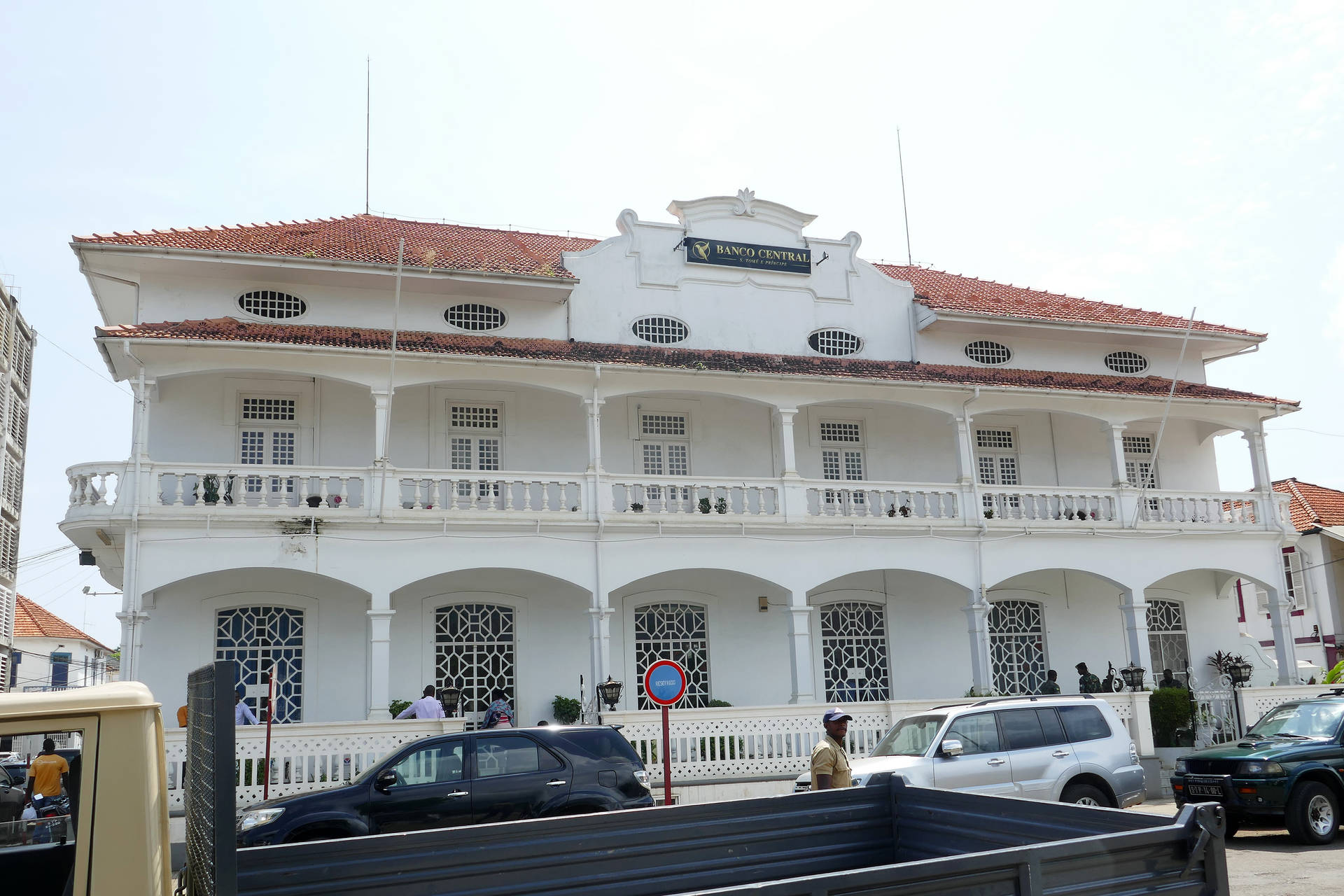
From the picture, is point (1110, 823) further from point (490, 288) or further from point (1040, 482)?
point (1040, 482)

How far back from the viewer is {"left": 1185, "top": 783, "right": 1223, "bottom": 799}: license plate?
13.0 metres

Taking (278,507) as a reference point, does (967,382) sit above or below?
above

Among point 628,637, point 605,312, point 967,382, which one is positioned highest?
point 605,312

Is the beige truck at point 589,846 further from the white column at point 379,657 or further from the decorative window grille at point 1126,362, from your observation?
the decorative window grille at point 1126,362

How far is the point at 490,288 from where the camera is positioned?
2078cm

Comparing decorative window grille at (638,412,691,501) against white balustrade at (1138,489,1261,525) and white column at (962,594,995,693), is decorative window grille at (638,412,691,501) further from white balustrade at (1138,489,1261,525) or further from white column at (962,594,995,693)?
white balustrade at (1138,489,1261,525)

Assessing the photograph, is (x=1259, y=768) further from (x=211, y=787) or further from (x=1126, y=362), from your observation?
(x=1126, y=362)

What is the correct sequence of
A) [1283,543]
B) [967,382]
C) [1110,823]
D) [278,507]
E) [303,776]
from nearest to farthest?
[1110,823], [303,776], [278,507], [967,382], [1283,543]

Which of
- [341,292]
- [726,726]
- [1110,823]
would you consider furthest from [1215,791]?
[341,292]

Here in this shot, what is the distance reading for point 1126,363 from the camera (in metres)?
25.5

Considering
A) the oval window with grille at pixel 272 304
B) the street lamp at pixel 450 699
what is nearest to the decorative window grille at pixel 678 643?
the street lamp at pixel 450 699

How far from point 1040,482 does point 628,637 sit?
994 cm

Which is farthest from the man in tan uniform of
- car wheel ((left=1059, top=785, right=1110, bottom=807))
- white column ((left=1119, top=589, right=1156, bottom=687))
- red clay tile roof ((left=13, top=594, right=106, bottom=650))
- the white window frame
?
red clay tile roof ((left=13, top=594, right=106, bottom=650))

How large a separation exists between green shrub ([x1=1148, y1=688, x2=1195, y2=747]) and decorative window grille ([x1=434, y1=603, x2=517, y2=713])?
11.8 metres
